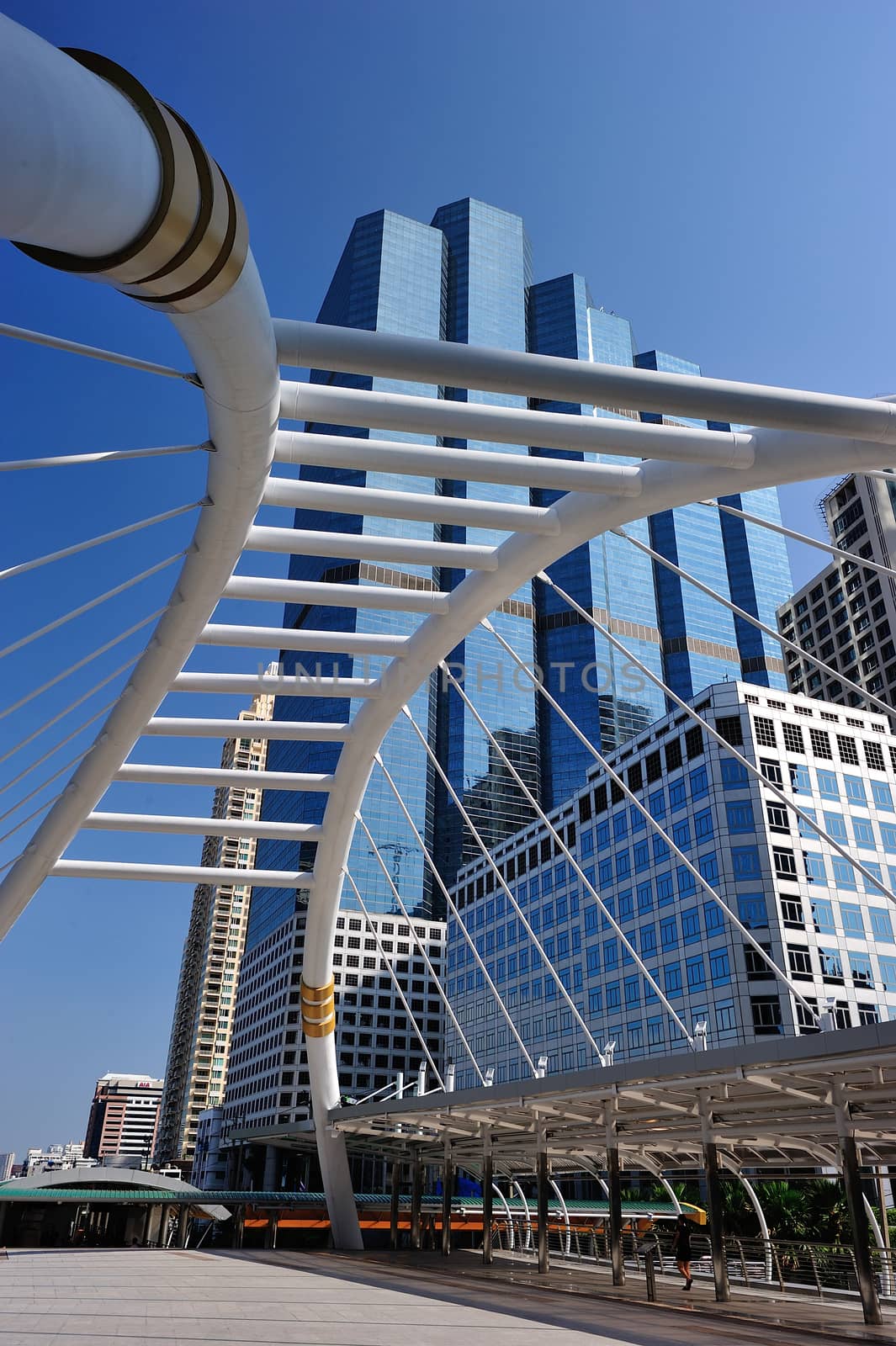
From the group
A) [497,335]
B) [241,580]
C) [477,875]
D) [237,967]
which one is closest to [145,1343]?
[241,580]

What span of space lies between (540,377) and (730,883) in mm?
51557

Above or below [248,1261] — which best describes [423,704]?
above

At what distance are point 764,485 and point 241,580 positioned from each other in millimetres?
7446

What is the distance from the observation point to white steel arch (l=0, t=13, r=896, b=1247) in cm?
411

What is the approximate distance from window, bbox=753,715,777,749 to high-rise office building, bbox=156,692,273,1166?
8801cm

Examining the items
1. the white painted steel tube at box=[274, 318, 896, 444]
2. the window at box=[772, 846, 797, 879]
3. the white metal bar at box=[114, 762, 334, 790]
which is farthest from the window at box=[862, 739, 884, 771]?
the white painted steel tube at box=[274, 318, 896, 444]

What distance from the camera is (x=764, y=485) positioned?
1135cm

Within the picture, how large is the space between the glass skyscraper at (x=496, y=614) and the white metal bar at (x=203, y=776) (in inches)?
3183

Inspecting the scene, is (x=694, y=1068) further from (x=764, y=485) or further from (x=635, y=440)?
(x=635, y=440)

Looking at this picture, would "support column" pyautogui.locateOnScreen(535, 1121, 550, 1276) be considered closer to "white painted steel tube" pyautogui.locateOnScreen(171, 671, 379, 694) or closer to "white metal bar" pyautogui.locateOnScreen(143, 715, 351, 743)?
"white metal bar" pyautogui.locateOnScreen(143, 715, 351, 743)

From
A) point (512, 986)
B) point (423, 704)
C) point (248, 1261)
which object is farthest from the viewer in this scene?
point (423, 704)

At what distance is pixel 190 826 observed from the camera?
71.6 ft

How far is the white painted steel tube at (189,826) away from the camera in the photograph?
2053 cm

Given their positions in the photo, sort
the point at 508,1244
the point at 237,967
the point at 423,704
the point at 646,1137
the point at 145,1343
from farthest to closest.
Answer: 1. the point at 237,967
2. the point at 423,704
3. the point at 508,1244
4. the point at 646,1137
5. the point at 145,1343
